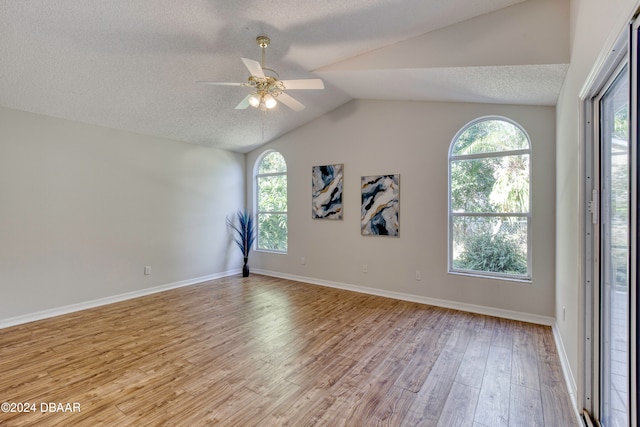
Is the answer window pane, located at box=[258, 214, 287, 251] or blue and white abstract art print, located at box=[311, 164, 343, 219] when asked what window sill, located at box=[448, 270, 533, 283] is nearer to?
blue and white abstract art print, located at box=[311, 164, 343, 219]

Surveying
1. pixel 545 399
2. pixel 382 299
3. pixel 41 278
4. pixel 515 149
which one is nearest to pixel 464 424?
pixel 545 399

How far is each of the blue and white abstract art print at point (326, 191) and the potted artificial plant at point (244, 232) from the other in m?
1.48

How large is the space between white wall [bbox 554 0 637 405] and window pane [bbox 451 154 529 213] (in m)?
0.84

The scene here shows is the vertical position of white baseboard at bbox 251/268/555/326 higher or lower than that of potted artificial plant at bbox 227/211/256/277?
lower

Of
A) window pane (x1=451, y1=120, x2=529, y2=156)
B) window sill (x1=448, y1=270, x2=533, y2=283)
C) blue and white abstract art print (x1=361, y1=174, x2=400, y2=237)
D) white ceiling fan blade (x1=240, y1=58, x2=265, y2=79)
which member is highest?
white ceiling fan blade (x1=240, y1=58, x2=265, y2=79)

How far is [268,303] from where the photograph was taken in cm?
418

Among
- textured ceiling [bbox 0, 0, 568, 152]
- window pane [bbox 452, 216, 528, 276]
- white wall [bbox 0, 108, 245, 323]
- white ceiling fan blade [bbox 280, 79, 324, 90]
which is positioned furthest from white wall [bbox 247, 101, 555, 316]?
white ceiling fan blade [bbox 280, 79, 324, 90]

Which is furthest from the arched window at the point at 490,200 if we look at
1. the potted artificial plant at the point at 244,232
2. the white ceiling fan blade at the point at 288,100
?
the potted artificial plant at the point at 244,232

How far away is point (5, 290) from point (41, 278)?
314 millimetres

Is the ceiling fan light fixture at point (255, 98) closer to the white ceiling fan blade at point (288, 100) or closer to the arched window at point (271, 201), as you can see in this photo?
the white ceiling fan blade at point (288, 100)

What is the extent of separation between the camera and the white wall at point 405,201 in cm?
348

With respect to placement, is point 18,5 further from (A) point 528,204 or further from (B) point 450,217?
(A) point 528,204

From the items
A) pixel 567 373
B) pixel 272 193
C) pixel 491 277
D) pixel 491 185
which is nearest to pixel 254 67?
pixel 491 185

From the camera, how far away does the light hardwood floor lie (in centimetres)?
194
